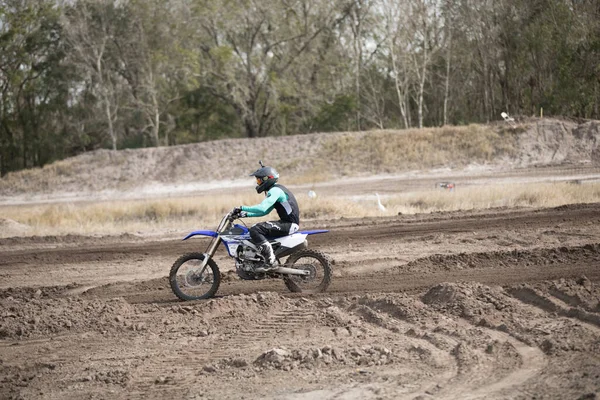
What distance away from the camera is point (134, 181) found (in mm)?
41125

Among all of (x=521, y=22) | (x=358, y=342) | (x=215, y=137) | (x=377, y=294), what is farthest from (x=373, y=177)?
(x=358, y=342)

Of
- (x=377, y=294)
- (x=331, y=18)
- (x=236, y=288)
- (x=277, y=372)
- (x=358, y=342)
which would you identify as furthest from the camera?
(x=331, y=18)

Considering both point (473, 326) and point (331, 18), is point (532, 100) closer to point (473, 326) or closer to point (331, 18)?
point (331, 18)

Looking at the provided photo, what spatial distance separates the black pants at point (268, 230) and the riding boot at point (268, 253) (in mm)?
69

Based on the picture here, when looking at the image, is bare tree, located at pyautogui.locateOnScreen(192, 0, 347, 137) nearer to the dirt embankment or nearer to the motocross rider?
the dirt embankment

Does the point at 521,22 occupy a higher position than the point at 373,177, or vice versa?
the point at 521,22

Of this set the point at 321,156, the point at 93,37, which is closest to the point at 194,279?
the point at 321,156

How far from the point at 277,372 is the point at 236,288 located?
173 inches

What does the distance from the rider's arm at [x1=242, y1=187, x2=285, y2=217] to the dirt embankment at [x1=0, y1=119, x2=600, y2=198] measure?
25.7 metres

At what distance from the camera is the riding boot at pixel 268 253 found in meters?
10.9

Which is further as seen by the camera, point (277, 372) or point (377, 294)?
Result: point (377, 294)

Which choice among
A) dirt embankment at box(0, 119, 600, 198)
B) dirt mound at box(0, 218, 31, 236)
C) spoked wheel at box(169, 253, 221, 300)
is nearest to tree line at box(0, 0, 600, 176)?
dirt embankment at box(0, 119, 600, 198)

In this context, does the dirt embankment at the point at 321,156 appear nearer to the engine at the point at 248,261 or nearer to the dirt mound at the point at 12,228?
the dirt mound at the point at 12,228

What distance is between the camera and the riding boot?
35.7 feet
